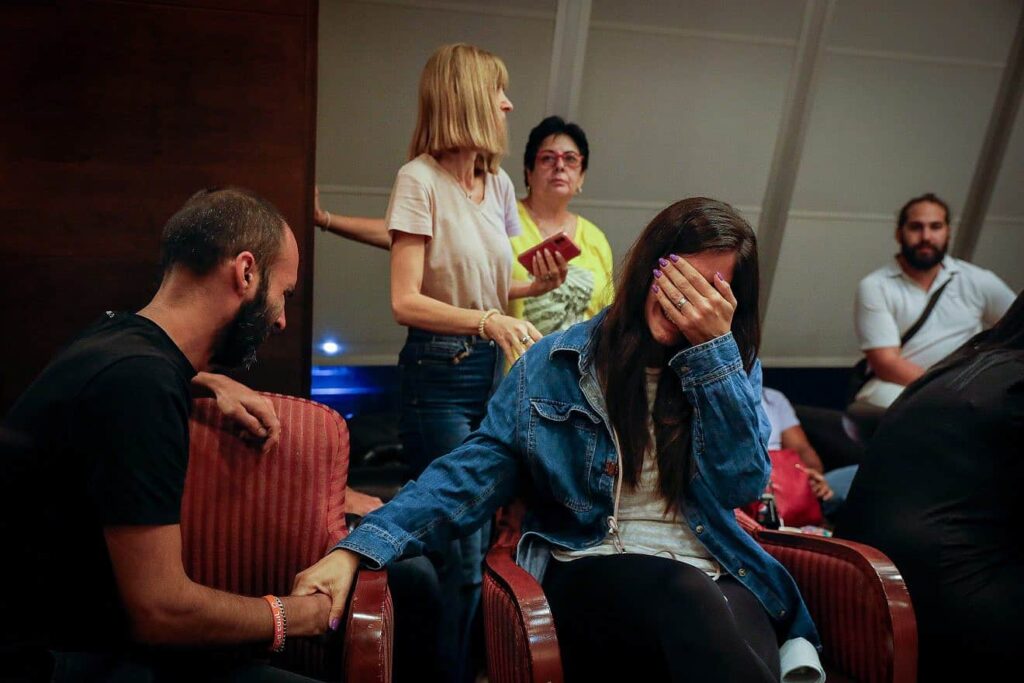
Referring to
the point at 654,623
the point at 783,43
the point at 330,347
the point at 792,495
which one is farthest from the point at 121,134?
the point at 783,43

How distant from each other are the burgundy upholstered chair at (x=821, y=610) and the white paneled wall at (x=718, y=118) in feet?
7.18

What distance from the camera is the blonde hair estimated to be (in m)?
2.20

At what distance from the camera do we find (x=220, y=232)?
148 cm

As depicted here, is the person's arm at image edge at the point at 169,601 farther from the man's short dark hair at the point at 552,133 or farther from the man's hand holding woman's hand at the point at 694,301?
the man's short dark hair at the point at 552,133

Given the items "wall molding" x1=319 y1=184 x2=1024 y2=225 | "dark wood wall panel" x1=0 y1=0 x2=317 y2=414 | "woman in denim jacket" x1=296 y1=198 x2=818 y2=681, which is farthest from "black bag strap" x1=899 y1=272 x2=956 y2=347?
"dark wood wall panel" x1=0 y1=0 x2=317 y2=414

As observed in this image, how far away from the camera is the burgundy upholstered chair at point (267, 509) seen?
1.74m

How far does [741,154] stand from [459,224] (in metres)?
2.32

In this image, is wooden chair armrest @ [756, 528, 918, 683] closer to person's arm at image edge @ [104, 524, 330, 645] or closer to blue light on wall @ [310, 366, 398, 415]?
person's arm at image edge @ [104, 524, 330, 645]

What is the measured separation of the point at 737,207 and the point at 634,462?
2.78 meters

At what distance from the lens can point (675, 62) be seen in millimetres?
3879

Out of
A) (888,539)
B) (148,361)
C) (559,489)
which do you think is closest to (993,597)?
(888,539)

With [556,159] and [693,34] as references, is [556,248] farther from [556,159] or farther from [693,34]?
[693,34]

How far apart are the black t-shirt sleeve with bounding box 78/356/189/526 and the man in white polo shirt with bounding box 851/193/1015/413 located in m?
2.91

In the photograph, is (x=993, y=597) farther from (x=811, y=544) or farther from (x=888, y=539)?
(x=811, y=544)
